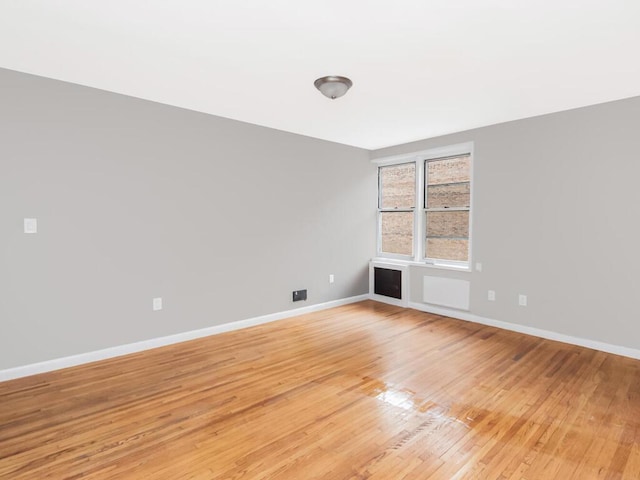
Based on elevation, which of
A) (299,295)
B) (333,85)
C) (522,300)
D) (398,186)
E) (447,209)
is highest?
(333,85)

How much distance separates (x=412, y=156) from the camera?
521 cm

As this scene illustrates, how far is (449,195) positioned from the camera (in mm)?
4871

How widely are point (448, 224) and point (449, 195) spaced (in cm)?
41

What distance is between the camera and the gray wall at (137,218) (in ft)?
9.48

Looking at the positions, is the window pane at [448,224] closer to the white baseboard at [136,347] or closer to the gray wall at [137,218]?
the gray wall at [137,218]

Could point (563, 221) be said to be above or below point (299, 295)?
above

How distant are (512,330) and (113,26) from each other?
4766mm

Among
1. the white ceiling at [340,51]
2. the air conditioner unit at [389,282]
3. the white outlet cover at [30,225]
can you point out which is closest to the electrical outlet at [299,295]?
the air conditioner unit at [389,282]

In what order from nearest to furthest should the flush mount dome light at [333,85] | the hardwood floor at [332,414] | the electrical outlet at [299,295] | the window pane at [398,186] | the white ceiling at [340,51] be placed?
the hardwood floor at [332,414]
the white ceiling at [340,51]
the flush mount dome light at [333,85]
the electrical outlet at [299,295]
the window pane at [398,186]

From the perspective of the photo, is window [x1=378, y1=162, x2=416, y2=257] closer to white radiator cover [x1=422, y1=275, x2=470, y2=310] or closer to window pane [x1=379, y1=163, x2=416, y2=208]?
window pane [x1=379, y1=163, x2=416, y2=208]

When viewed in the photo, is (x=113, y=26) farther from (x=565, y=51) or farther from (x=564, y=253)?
(x=564, y=253)

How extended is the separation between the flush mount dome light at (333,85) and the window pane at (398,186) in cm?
269

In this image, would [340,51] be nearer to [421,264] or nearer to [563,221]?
[563,221]

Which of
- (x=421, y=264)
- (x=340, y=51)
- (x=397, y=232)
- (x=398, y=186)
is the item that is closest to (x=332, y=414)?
(x=340, y=51)
